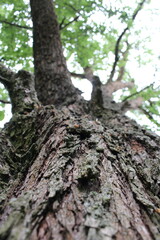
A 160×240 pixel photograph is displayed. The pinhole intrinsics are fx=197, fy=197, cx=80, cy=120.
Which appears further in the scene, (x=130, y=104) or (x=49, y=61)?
(x=130, y=104)

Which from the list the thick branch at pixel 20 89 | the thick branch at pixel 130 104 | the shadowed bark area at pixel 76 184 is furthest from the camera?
the thick branch at pixel 130 104

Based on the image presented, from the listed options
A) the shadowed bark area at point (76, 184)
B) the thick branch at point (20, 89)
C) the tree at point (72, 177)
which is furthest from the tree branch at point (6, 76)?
the shadowed bark area at point (76, 184)

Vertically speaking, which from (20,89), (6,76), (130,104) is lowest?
(20,89)

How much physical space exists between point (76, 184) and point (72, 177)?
7 centimetres

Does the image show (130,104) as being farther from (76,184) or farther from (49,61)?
(76,184)

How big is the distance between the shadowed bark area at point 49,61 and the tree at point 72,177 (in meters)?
0.21

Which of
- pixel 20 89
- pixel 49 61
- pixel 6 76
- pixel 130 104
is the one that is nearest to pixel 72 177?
pixel 20 89

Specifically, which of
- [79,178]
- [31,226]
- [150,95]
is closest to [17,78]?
[79,178]

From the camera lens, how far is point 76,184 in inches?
44.8

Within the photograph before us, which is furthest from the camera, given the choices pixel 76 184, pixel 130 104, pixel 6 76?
pixel 130 104

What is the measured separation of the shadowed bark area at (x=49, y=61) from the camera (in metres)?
3.12

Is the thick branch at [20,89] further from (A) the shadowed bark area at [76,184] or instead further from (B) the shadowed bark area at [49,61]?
(A) the shadowed bark area at [76,184]

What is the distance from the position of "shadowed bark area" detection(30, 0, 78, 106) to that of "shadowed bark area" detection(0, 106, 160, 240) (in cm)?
94

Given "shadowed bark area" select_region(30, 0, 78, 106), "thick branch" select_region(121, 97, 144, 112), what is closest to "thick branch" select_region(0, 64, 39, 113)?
"shadowed bark area" select_region(30, 0, 78, 106)
